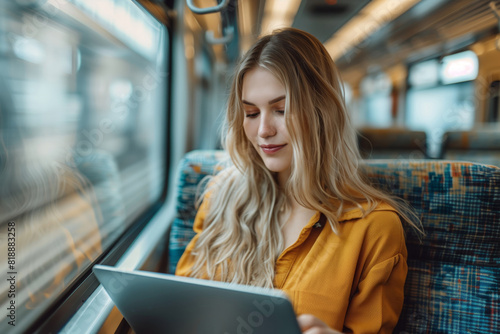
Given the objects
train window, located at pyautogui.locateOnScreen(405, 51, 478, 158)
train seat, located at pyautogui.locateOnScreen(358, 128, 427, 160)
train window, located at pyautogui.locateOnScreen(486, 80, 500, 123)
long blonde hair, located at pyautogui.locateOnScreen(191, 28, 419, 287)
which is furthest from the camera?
train window, located at pyautogui.locateOnScreen(405, 51, 478, 158)

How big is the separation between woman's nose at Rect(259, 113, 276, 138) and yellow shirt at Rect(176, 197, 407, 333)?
318 mm

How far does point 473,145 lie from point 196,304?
3.44m

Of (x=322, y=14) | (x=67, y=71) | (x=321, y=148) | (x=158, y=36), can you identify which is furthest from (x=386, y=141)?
(x=67, y=71)

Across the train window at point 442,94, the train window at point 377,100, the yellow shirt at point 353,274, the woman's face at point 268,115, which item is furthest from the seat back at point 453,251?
the train window at point 377,100

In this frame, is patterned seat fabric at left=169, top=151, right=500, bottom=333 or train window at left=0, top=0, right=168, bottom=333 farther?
patterned seat fabric at left=169, top=151, right=500, bottom=333

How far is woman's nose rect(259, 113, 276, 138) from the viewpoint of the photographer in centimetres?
107

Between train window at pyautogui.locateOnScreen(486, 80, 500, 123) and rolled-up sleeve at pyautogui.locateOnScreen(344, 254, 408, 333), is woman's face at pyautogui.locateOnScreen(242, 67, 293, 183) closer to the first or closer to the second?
rolled-up sleeve at pyautogui.locateOnScreen(344, 254, 408, 333)

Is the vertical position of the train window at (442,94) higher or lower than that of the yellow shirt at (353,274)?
higher

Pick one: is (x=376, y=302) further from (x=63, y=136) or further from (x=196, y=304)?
(x=63, y=136)

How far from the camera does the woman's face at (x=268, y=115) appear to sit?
3.47 ft

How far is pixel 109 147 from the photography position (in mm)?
1743

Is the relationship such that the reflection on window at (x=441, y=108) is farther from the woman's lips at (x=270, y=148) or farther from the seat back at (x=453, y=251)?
the woman's lips at (x=270, y=148)


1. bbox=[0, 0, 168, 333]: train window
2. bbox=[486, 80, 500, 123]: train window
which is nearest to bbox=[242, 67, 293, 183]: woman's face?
bbox=[0, 0, 168, 333]: train window

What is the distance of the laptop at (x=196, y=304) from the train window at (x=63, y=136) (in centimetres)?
32
